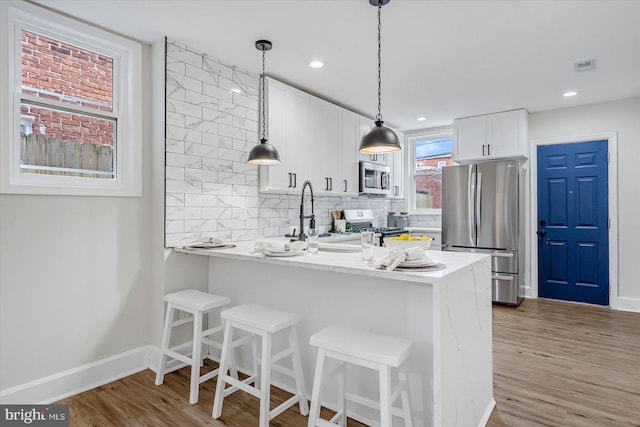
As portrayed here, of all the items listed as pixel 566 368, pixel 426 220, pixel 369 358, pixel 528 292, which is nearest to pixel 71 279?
pixel 369 358

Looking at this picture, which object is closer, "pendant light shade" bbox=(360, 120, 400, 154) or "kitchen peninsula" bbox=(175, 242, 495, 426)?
"kitchen peninsula" bbox=(175, 242, 495, 426)

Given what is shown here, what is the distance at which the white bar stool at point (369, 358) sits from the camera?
1.50m

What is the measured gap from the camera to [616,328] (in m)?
3.67

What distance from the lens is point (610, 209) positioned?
438cm

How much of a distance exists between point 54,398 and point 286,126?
2.84m

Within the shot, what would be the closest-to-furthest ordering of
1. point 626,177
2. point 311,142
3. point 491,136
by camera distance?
point 311,142 < point 626,177 < point 491,136

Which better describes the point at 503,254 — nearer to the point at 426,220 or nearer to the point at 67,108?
the point at 426,220

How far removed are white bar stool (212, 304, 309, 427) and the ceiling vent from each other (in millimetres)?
3369

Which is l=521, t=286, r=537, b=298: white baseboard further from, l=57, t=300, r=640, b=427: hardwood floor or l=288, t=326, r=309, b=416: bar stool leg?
l=288, t=326, r=309, b=416: bar stool leg

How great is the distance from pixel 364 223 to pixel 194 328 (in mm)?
3391

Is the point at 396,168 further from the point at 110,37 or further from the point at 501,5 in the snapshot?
the point at 110,37

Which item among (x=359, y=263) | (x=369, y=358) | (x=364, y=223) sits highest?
(x=364, y=223)

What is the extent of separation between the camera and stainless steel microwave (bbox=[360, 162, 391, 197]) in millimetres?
4824

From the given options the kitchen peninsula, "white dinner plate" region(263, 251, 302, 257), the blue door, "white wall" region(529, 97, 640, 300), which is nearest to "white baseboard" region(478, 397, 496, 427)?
the kitchen peninsula
